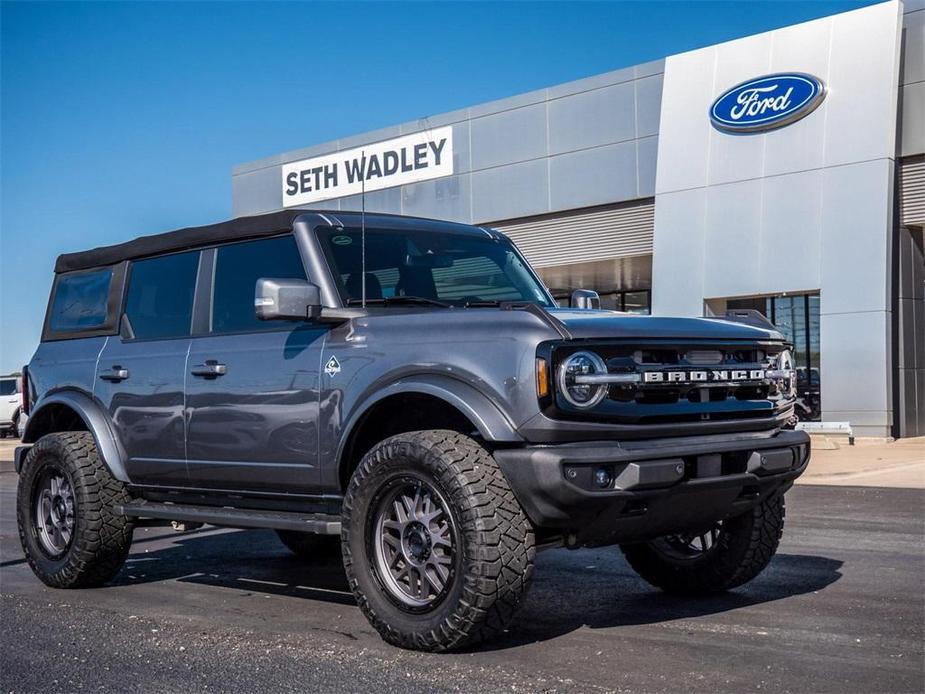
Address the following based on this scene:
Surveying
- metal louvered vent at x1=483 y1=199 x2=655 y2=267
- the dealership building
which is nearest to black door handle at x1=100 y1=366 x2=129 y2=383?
the dealership building

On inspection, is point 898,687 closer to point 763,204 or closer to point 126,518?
point 126,518

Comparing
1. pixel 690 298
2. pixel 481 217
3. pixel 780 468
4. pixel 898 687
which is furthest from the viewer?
pixel 481 217

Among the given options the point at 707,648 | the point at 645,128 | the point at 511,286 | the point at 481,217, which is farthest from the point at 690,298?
the point at 707,648

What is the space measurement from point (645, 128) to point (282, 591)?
1974 cm

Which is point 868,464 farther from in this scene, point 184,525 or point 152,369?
point 152,369

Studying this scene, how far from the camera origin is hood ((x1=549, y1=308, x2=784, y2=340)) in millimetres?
4969

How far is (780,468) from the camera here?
5523mm

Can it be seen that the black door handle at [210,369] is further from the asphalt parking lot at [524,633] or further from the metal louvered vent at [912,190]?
the metal louvered vent at [912,190]

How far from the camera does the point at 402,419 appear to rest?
18.6 ft

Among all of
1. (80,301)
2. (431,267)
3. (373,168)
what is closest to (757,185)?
(373,168)

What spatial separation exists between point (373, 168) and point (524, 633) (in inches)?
1028

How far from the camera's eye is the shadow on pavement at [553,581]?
5.79 m

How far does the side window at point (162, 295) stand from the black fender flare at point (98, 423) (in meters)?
0.54

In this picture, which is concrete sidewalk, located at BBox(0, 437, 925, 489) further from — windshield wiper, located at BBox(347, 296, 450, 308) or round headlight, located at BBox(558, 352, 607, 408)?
round headlight, located at BBox(558, 352, 607, 408)
